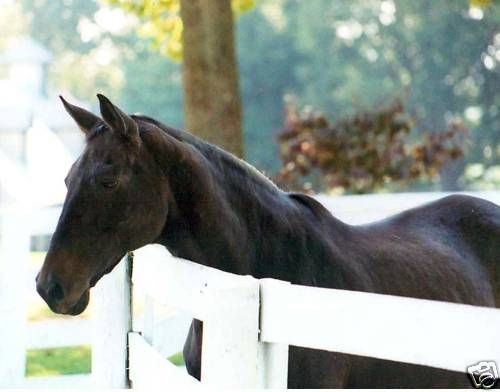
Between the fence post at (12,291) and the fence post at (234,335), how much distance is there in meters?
3.65

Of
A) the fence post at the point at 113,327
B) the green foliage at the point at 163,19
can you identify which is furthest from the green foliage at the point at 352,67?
the fence post at the point at 113,327

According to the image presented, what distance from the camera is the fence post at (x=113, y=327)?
14.8ft

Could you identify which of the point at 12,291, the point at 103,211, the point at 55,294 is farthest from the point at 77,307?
the point at 12,291

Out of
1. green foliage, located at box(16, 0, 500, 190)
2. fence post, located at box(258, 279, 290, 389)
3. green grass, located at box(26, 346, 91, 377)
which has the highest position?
green foliage, located at box(16, 0, 500, 190)

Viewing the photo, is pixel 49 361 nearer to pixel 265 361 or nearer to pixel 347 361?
pixel 347 361

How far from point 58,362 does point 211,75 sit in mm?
3043

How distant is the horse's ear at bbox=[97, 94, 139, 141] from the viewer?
3627mm

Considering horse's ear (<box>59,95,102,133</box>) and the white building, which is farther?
the white building

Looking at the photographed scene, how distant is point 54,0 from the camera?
58.1 m

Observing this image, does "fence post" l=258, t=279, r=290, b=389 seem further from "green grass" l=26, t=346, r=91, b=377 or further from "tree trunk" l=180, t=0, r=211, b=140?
"tree trunk" l=180, t=0, r=211, b=140

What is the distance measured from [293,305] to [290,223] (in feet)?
4.17

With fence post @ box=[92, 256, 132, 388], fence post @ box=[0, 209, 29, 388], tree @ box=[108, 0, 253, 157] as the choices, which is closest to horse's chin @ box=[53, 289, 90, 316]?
fence post @ box=[92, 256, 132, 388]

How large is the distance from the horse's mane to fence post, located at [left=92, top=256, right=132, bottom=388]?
81 cm

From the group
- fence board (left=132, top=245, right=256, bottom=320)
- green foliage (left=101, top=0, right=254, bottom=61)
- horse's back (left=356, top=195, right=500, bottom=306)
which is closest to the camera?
fence board (left=132, top=245, right=256, bottom=320)
